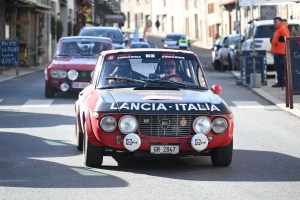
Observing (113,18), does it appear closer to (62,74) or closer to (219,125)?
(62,74)

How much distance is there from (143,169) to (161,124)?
24.7 inches

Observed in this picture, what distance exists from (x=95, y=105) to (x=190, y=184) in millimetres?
1688

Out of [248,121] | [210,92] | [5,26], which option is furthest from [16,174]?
[5,26]

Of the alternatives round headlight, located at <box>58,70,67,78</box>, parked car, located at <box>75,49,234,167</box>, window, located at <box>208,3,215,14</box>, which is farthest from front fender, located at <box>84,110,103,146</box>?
window, located at <box>208,3,215,14</box>

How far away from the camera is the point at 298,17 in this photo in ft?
137

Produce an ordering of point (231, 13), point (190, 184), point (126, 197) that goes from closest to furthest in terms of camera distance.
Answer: point (126, 197) → point (190, 184) → point (231, 13)

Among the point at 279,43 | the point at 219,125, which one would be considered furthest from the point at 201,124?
the point at 279,43

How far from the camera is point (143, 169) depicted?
1036 cm

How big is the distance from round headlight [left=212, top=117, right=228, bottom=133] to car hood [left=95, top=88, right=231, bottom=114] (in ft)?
0.29

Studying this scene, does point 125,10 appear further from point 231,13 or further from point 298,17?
point 298,17

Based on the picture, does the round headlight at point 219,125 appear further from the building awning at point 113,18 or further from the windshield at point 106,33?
the building awning at point 113,18

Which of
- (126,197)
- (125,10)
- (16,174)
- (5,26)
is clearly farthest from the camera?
(125,10)

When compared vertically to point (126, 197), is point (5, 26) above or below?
above

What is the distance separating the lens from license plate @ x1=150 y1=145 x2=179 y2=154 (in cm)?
1002
